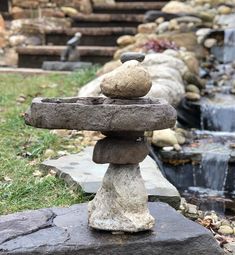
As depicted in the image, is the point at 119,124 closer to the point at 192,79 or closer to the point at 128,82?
the point at 128,82

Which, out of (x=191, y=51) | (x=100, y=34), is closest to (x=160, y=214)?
(x=191, y=51)

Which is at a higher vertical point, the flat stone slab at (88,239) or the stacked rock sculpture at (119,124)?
the stacked rock sculpture at (119,124)

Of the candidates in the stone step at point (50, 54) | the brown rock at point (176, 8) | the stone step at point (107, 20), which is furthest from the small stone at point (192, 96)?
the stone step at point (107, 20)

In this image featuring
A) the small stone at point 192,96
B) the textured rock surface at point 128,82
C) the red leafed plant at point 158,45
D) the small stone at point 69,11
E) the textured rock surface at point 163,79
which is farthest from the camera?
the small stone at point 69,11

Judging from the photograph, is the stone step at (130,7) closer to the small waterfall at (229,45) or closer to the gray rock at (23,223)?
the small waterfall at (229,45)

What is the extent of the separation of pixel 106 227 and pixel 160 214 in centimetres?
47

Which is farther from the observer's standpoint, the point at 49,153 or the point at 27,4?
the point at 27,4

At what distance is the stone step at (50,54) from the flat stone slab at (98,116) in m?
7.71

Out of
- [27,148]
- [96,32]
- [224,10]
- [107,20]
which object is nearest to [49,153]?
[27,148]

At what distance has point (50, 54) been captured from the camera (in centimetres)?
1084

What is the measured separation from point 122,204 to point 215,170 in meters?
3.10

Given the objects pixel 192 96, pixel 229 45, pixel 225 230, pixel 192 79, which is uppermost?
pixel 229 45

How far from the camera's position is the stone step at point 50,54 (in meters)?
10.6

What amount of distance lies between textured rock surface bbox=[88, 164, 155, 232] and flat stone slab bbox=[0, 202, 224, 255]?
6 cm
